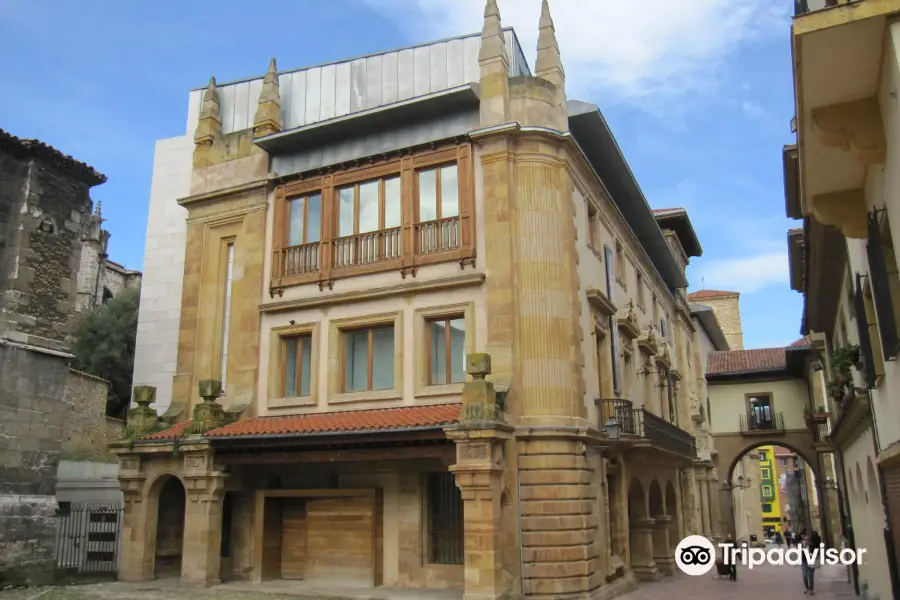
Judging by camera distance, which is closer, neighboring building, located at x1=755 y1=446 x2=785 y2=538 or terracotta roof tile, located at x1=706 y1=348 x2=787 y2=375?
terracotta roof tile, located at x1=706 y1=348 x2=787 y2=375

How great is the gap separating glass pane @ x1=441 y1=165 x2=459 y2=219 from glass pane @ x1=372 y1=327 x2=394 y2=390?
3.15m

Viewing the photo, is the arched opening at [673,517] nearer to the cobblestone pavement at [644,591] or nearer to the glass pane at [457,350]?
the cobblestone pavement at [644,591]

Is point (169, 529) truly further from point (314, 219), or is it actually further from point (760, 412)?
point (760, 412)

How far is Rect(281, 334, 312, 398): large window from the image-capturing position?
18.7 m

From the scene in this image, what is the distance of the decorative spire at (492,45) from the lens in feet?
57.4

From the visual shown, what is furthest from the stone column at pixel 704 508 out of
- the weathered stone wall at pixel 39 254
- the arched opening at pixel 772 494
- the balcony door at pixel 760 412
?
the weathered stone wall at pixel 39 254

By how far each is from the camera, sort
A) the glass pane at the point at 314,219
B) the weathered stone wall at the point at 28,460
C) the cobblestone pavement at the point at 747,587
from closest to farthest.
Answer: the weathered stone wall at the point at 28,460 < the cobblestone pavement at the point at 747,587 < the glass pane at the point at 314,219

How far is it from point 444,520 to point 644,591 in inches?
258

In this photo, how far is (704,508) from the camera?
33.7m

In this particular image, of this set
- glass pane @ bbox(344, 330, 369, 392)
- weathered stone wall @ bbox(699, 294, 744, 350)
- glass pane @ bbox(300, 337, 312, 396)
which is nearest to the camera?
glass pane @ bbox(344, 330, 369, 392)

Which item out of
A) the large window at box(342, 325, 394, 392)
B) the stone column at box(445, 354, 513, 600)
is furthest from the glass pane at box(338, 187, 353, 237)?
the stone column at box(445, 354, 513, 600)

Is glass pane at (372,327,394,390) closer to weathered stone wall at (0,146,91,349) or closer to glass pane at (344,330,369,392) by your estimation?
glass pane at (344,330,369,392)

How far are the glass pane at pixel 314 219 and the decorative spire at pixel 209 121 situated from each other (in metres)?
4.17

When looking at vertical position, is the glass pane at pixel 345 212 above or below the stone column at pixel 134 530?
above
